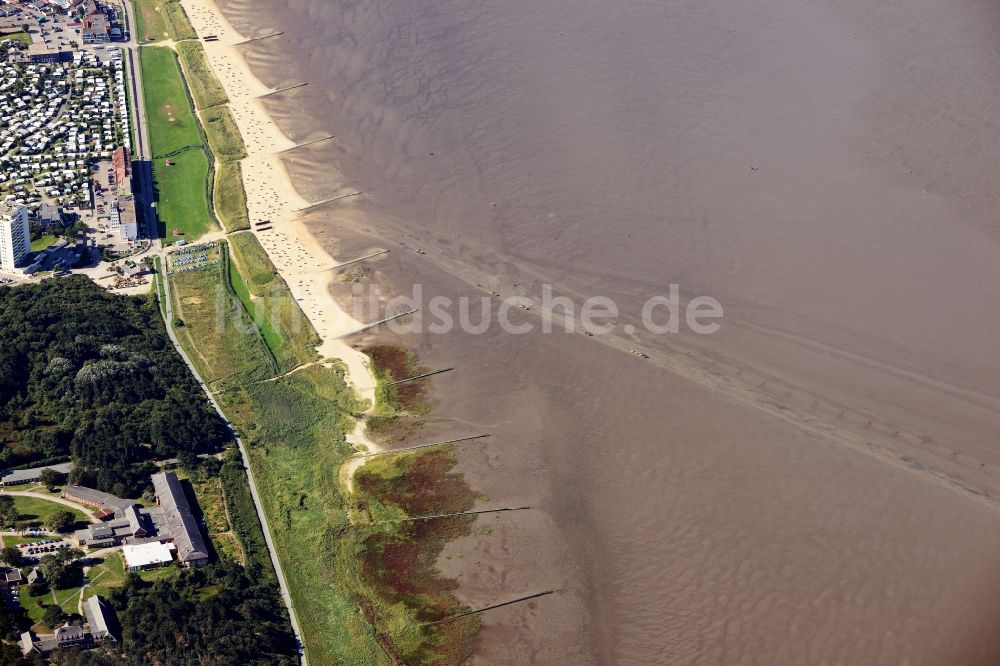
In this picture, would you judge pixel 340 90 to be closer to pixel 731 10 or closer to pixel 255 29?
pixel 255 29

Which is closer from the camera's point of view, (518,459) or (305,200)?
(518,459)

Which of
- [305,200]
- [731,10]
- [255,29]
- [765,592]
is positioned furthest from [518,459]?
[255,29]

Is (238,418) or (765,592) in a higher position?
(238,418)

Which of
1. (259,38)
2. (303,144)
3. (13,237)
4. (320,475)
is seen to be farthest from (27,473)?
(259,38)

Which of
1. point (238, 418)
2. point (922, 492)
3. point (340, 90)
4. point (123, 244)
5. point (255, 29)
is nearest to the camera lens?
point (922, 492)

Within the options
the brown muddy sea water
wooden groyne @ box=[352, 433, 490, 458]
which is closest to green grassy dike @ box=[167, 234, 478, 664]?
wooden groyne @ box=[352, 433, 490, 458]
